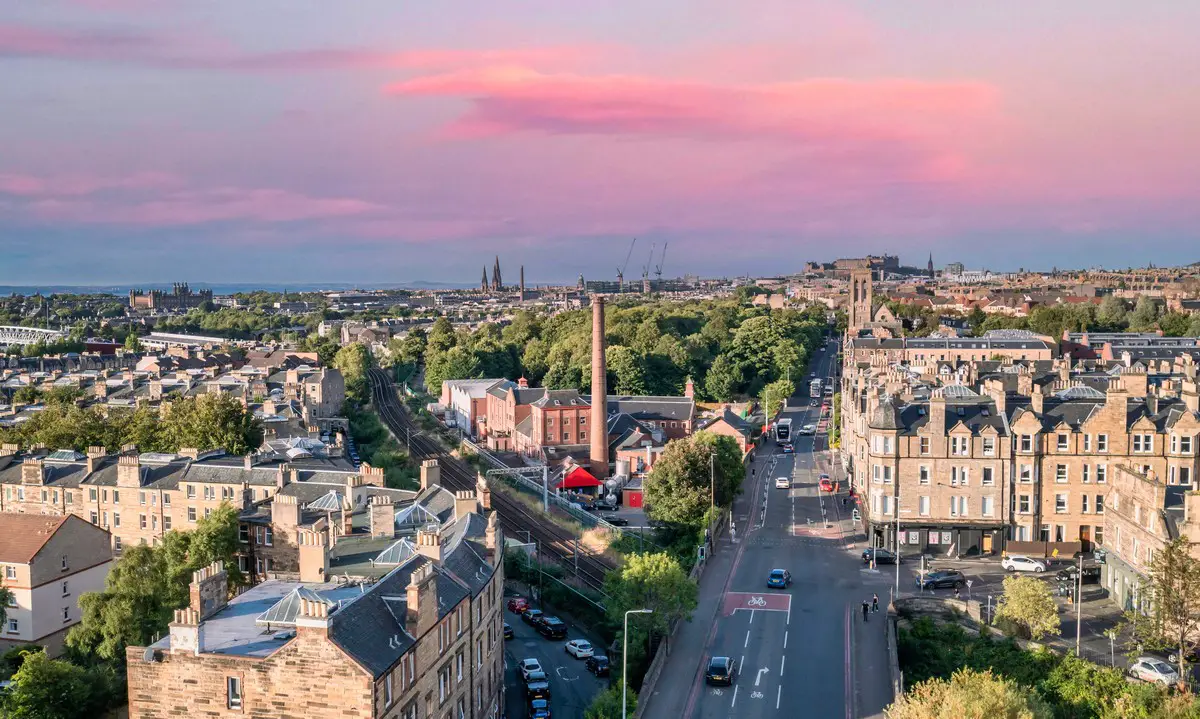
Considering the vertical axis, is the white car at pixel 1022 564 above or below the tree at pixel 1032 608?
below

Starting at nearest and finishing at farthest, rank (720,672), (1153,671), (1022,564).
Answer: (1153,671)
(720,672)
(1022,564)

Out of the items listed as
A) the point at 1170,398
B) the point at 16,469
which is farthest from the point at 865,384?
the point at 16,469

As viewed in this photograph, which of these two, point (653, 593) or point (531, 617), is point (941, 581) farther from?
point (531, 617)

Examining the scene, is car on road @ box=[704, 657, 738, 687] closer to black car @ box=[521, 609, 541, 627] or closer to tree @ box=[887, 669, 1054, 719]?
tree @ box=[887, 669, 1054, 719]

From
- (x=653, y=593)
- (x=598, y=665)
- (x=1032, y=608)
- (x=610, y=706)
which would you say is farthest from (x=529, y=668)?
(x=1032, y=608)

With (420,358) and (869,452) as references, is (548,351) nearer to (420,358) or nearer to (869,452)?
(420,358)

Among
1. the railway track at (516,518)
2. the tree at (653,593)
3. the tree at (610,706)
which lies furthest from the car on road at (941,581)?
the tree at (610,706)

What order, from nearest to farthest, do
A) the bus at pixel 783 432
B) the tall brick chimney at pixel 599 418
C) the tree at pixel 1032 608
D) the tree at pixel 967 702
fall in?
the tree at pixel 967 702
the tree at pixel 1032 608
the tall brick chimney at pixel 599 418
the bus at pixel 783 432

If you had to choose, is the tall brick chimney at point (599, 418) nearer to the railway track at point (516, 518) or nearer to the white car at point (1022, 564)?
the railway track at point (516, 518)
